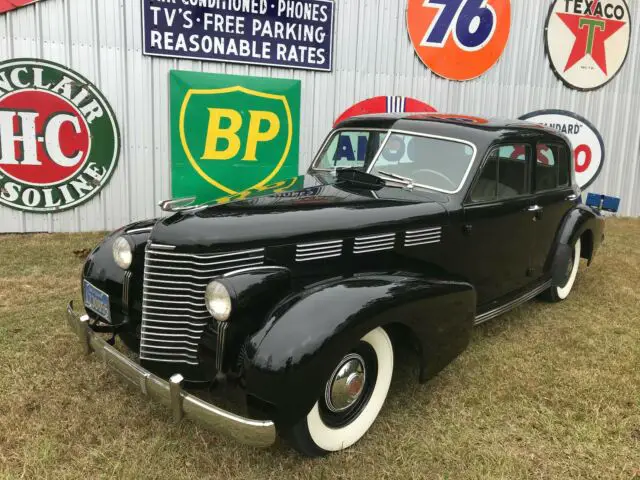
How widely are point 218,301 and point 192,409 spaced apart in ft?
1.59

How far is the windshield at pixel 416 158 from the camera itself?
3.52 metres

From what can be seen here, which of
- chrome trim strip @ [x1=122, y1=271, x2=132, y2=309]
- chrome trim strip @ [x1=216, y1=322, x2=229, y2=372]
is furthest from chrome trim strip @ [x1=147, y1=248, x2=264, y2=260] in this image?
chrome trim strip @ [x1=122, y1=271, x2=132, y2=309]

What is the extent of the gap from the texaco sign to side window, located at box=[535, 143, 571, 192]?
15.5 feet

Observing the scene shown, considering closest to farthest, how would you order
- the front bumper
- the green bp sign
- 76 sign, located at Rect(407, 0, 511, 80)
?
the front bumper < the green bp sign < 76 sign, located at Rect(407, 0, 511, 80)

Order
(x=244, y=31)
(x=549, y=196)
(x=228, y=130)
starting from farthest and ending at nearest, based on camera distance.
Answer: (x=228, y=130) → (x=244, y=31) → (x=549, y=196)

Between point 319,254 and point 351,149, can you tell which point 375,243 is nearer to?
point 319,254

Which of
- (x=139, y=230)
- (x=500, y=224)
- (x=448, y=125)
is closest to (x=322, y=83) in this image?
(x=448, y=125)

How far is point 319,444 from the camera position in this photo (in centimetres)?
252

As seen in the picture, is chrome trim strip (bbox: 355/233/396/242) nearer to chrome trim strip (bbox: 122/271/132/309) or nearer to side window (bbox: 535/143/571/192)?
chrome trim strip (bbox: 122/271/132/309)

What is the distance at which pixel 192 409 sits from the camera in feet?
7.47

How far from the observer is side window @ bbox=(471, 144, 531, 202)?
11.7ft

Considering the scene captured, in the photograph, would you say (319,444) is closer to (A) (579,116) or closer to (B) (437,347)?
(B) (437,347)

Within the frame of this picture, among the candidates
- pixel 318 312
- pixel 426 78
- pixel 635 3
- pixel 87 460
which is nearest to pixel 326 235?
pixel 318 312

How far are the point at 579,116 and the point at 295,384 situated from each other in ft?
28.2
